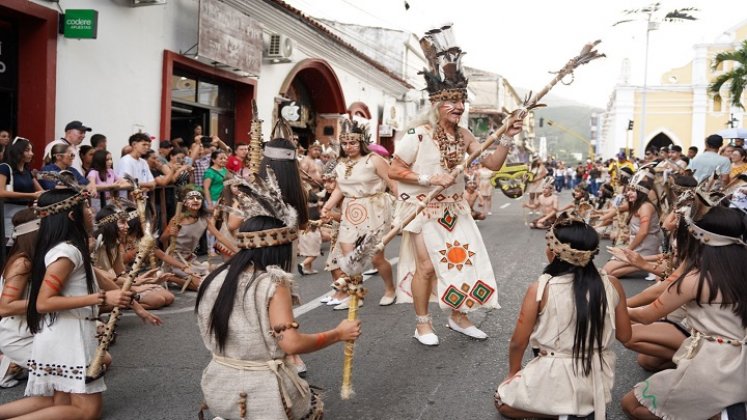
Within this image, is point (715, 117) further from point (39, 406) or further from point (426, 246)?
point (39, 406)

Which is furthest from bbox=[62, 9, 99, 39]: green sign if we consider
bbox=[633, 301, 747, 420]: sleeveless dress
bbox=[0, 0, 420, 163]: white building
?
bbox=[633, 301, 747, 420]: sleeveless dress

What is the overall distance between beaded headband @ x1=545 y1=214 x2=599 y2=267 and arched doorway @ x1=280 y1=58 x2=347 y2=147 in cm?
1526

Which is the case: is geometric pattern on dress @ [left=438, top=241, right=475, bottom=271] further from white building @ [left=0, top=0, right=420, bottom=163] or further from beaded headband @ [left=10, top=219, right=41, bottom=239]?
white building @ [left=0, top=0, right=420, bottom=163]

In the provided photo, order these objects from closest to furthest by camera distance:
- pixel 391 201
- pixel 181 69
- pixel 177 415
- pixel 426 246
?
1. pixel 177 415
2. pixel 426 246
3. pixel 391 201
4. pixel 181 69

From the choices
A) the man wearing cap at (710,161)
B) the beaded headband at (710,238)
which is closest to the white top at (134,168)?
the beaded headband at (710,238)

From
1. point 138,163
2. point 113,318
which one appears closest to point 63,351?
point 113,318

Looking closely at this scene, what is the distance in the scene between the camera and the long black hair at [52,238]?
11.3 feet

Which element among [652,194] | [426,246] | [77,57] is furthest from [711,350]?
[77,57]

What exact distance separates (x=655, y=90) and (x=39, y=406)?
44119mm

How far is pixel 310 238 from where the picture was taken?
8.52 m

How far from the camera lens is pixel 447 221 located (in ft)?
16.7

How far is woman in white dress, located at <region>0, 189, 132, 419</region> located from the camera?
3.36 metres

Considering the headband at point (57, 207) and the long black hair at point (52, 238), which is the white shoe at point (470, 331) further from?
the headband at point (57, 207)

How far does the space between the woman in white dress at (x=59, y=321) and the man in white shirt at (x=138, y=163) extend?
205 inches
